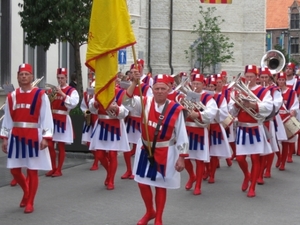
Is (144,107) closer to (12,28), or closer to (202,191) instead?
(202,191)

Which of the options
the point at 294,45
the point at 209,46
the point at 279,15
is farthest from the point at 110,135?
the point at 279,15

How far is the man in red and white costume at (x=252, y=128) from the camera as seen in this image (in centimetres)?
1130

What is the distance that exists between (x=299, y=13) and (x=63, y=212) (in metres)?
90.9

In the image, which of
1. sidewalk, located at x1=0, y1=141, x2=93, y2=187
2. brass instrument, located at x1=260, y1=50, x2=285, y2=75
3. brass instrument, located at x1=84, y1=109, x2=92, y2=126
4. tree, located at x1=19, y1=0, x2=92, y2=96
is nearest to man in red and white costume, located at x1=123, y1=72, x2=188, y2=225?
sidewalk, located at x1=0, y1=141, x2=93, y2=187

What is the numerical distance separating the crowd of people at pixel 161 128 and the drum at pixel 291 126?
0.02 m

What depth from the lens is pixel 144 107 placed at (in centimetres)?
895

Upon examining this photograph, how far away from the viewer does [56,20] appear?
Answer: 57.9ft

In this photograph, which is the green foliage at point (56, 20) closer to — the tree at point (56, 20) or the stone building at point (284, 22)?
the tree at point (56, 20)

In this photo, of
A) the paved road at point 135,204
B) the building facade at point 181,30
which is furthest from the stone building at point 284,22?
the paved road at point 135,204

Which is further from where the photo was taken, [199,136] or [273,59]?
[273,59]

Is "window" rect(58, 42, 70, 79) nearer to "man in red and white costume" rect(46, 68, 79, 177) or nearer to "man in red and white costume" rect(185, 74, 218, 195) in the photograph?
"man in red and white costume" rect(46, 68, 79, 177)

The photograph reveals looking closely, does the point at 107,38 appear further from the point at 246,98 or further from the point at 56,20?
the point at 56,20

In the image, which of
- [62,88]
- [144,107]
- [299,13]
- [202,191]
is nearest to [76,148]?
[62,88]

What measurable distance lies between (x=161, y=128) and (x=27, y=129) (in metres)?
2.13
